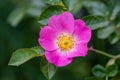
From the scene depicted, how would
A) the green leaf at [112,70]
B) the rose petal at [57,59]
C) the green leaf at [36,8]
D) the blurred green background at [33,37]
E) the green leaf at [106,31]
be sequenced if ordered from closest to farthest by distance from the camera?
1. the rose petal at [57,59]
2. the green leaf at [112,70]
3. the green leaf at [106,31]
4. the blurred green background at [33,37]
5. the green leaf at [36,8]

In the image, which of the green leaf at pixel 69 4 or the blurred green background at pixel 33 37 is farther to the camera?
the blurred green background at pixel 33 37

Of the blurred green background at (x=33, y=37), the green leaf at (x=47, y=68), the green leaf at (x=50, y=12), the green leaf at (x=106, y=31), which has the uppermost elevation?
the green leaf at (x=50, y=12)

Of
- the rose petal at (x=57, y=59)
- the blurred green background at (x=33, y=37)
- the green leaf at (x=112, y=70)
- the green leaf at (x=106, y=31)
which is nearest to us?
the rose petal at (x=57, y=59)

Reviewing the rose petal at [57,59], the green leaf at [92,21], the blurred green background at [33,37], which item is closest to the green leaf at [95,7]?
the blurred green background at [33,37]

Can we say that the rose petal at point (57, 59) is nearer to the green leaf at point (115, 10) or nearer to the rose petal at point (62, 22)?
the rose petal at point (62, 22)

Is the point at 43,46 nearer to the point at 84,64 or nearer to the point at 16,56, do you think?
the point at 16,56

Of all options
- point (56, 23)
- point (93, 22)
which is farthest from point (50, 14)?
point (93, 22)

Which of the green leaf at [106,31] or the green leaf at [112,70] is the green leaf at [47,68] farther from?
the green leaf at [106,31]

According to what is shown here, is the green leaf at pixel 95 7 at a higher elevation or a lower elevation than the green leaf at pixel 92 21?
lower
